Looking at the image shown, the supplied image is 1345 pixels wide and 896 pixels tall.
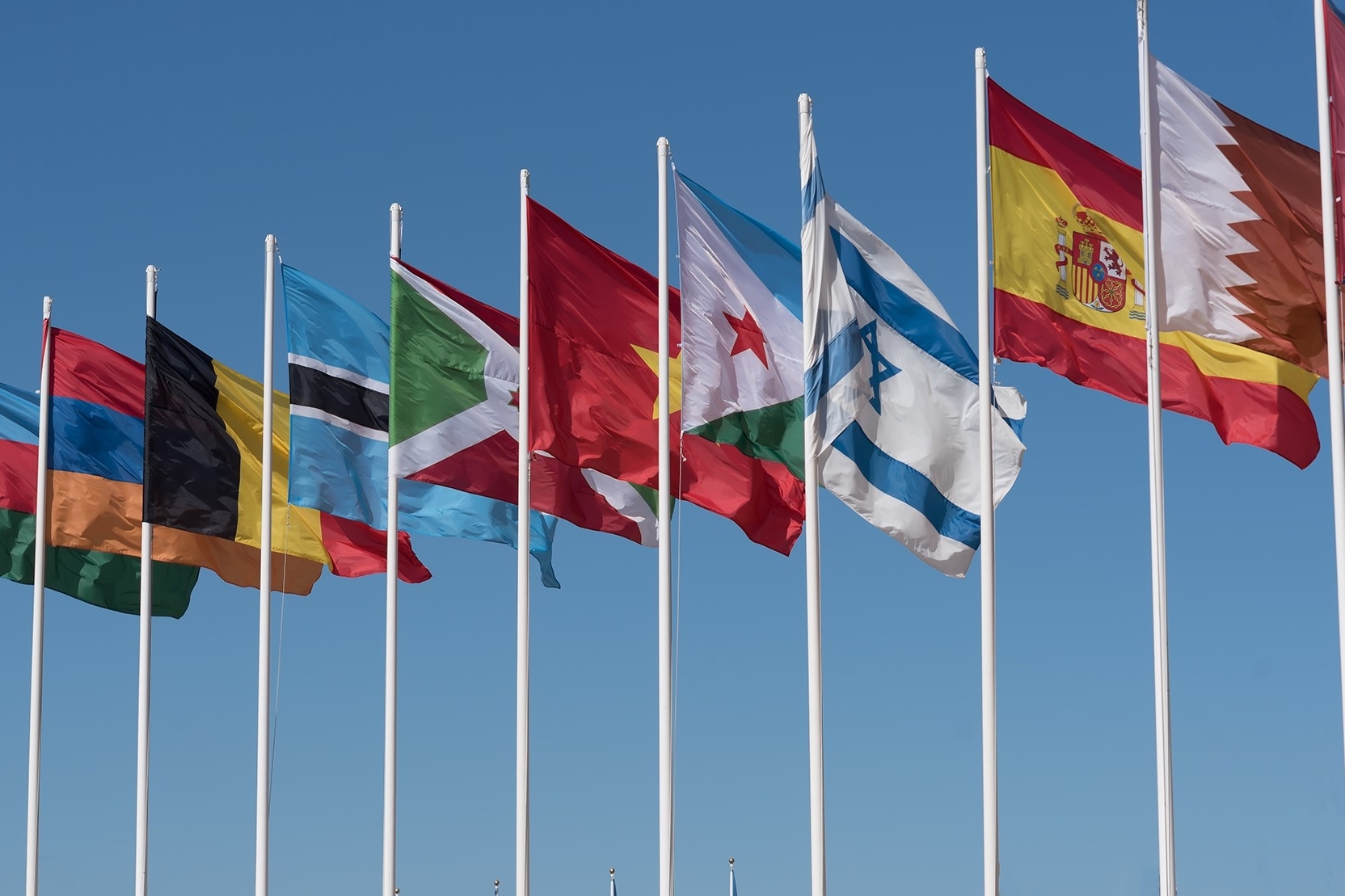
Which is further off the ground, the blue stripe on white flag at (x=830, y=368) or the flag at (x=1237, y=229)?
the flag at (x=1237, y=229)

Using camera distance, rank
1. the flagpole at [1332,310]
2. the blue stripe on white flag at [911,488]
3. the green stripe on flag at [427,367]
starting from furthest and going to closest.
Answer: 1. the green stripe on flag at [427,367]
2. the blue stripe on white flag at [911,488]
3. the flagpole at [1332,310]

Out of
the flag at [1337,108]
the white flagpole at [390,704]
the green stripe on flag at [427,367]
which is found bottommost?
the white flagpole at [390,704]

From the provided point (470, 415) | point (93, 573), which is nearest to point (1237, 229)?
point (470, 415)

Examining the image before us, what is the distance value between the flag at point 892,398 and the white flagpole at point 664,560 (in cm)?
230

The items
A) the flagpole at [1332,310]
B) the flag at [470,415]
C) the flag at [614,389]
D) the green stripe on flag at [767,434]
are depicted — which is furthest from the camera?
the flag at [470,415]

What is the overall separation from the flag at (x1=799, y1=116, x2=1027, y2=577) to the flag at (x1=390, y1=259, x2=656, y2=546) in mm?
4281

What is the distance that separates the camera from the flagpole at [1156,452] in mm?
24688

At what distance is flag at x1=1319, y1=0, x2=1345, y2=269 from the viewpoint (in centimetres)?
2502

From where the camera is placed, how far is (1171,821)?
24.7m

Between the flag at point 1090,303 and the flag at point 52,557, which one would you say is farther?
the flag at point 52,557

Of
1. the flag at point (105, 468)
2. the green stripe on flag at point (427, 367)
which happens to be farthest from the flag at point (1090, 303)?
the flag at point (105, 468)

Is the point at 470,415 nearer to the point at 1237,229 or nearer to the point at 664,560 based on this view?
the point at 664,560

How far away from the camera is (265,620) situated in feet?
112

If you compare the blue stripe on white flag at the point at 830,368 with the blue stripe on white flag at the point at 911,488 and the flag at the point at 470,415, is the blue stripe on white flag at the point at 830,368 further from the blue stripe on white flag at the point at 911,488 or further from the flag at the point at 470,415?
the flag at the point at 470,415
